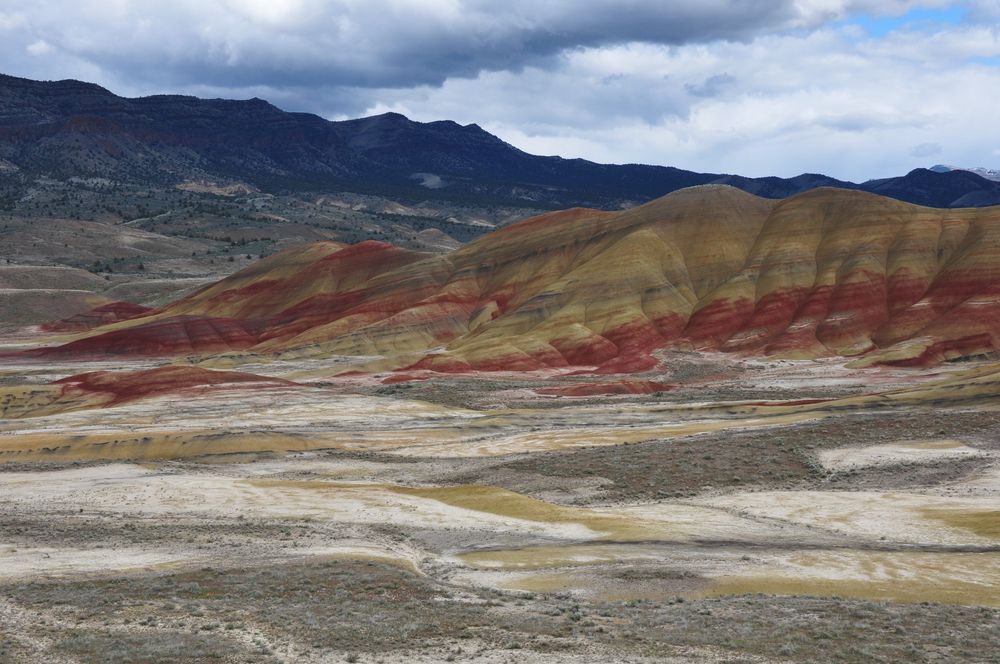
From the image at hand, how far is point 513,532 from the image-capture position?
34.9m

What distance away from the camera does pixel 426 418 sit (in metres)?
69.6

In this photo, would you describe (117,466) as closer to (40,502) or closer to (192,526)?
(40,502)

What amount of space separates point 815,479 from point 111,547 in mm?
30440

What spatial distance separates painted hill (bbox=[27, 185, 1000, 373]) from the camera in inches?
3883

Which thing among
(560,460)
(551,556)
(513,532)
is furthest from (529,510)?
(560,460)

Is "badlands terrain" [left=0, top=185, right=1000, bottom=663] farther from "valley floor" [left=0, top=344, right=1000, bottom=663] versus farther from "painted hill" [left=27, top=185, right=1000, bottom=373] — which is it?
"painted hill" [left=27, top=185, right=1000, bottom=373]

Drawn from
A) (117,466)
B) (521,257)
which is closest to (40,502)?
(117,466)

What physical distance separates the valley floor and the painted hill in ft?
A: 105

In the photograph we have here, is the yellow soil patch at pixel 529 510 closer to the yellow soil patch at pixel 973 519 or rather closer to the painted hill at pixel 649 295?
the yellow soil patch at pixel 973 519

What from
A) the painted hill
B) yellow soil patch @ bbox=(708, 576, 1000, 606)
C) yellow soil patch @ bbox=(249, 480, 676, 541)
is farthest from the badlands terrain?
the painted hill

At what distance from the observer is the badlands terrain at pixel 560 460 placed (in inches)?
909

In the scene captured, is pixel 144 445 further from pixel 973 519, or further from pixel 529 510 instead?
pixel 973 519

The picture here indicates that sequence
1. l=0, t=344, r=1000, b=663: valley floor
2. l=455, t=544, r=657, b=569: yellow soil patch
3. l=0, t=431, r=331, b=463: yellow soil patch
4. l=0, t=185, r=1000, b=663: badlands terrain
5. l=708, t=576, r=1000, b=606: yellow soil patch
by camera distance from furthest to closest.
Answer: l=0, t=431, r=331, b=463: yellow soil patch, l=455, t=544, r=657, b=569: yellow soil patch, l=708, t=576, r=1000, b=606: yellow soil patch, l=0, t=185, r=1000, b=663: badlands terrain, l=0, t=344, r=1000, b=663: valley floor

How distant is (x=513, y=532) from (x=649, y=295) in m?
79.4
